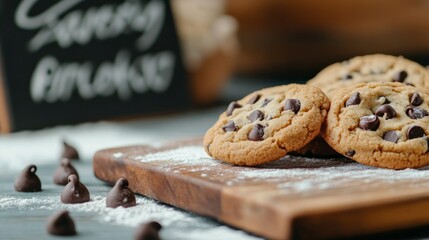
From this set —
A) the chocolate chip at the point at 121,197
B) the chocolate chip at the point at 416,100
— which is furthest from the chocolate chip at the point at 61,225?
the chocolate chip at the point at 416,100

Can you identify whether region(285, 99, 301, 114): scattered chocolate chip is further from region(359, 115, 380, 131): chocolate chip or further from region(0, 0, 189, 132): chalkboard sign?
region(0, 0, 189, 132): chalkboard sign

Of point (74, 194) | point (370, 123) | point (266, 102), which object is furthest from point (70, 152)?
point (370, 123)

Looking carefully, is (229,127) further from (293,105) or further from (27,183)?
(27,183)

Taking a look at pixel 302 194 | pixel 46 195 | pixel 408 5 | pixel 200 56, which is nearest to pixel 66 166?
pixel 46 195

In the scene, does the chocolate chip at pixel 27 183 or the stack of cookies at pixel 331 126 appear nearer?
the stack of cookies at pixel 331 126

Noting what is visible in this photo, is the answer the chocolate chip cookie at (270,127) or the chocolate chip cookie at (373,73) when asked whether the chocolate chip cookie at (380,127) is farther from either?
the chocolate chip cookie at (373,73)

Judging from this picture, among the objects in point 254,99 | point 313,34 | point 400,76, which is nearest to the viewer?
point 254,99

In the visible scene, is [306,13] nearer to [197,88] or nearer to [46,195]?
[197,88]
